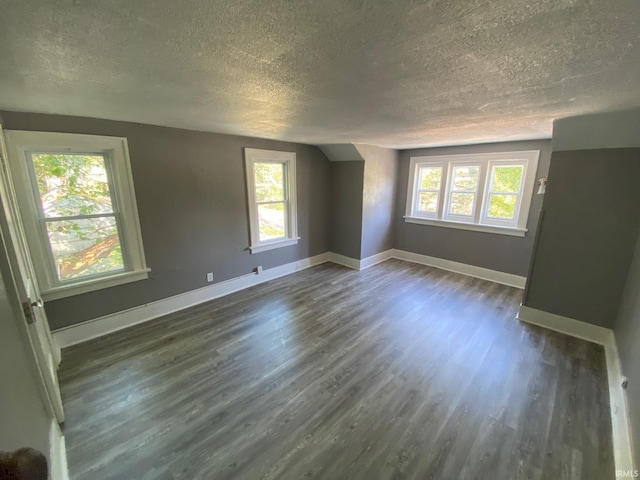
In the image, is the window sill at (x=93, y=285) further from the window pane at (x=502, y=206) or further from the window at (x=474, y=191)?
the window pane at (x=502, y=206)

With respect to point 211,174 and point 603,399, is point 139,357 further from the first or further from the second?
point 603,399

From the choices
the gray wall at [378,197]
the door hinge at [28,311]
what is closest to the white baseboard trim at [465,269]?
the gray wall at [378,197]

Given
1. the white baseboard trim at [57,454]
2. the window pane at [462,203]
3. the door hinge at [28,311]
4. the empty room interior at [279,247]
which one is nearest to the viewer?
the empty room interior at [279,247]

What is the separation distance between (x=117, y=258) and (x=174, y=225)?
26.1 inches

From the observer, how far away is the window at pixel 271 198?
374 centimetres

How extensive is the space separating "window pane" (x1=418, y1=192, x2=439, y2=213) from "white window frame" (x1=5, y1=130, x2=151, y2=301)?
452 centimetres

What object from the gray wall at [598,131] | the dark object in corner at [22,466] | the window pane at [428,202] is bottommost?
the dark object in corner at [22,466]

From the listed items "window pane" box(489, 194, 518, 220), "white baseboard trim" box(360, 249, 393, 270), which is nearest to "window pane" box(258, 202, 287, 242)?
"white baseboard trim" box(360, 249, 393, 270)

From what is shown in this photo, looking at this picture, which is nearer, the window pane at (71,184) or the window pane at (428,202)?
the window pane at (71,184)

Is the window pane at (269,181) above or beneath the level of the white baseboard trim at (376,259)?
above

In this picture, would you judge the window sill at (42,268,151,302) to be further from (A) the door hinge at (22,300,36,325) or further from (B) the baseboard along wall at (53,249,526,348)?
(A) the door hinge at (22,300,36,325)

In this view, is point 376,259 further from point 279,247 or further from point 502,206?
point 502,206

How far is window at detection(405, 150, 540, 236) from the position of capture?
378 cm

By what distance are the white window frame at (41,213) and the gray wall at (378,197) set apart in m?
3.15
